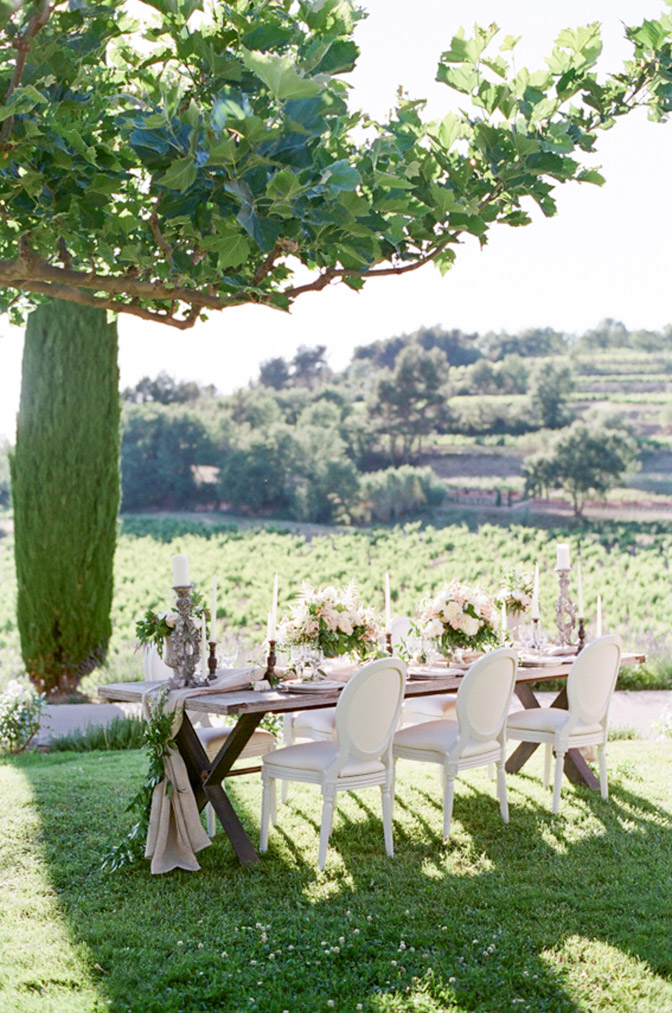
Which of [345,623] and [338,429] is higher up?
[338,429]

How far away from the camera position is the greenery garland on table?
440 centimetres

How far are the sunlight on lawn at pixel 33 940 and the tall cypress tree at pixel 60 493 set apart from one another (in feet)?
13.6

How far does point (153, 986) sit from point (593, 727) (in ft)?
10.2

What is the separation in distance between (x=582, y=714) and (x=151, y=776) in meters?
2.35

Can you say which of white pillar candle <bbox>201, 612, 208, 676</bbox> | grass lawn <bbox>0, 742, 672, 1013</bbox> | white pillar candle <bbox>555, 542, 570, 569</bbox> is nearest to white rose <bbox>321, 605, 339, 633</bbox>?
white pillar candle <bbox>201, 612, 208, 676</bbox>

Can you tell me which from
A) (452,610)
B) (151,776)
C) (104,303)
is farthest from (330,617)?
(104,303)

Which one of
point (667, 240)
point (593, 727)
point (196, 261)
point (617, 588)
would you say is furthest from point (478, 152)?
point (667, 240)

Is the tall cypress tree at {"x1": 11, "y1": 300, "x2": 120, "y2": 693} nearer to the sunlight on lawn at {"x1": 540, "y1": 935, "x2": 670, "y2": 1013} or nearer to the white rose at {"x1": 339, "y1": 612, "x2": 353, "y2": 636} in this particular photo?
the white rose at {"x1": 339, "y1": 612, "x2": 353, "y2": 636}

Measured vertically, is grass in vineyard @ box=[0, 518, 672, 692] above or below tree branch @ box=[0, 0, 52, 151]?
below

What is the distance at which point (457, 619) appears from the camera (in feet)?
17.8

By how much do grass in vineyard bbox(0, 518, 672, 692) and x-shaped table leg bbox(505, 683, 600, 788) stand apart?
892 centimetres

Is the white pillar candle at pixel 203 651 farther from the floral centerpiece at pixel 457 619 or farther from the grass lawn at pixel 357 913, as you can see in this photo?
the floral centerpiece at pixel 457 619

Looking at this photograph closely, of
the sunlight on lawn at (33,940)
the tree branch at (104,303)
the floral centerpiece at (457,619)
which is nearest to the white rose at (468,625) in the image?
the floral centerpiece at (457,619)

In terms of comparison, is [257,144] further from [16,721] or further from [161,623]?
[16,721]
